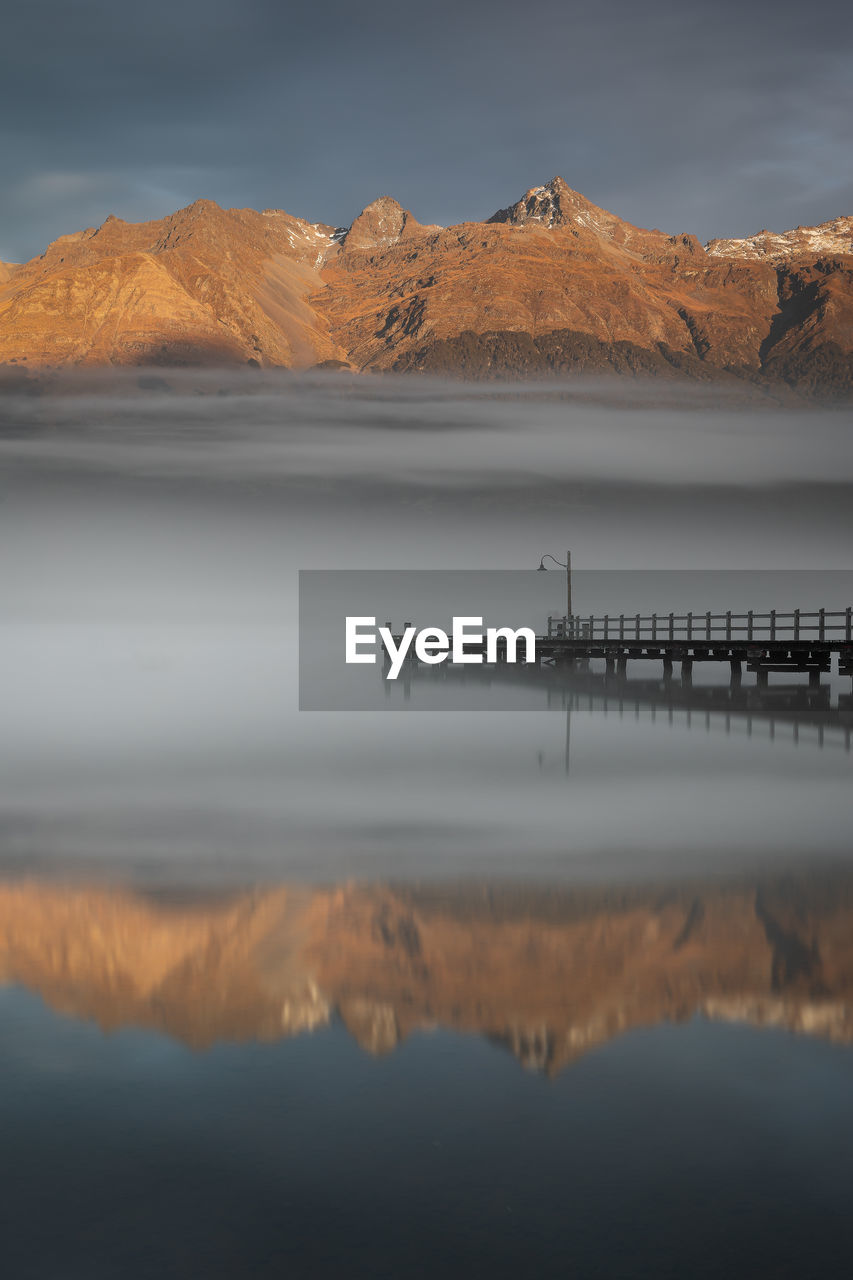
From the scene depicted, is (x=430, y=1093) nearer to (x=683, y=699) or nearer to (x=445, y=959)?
(x=445, y=959)

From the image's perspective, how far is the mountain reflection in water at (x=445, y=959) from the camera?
41.1 ft

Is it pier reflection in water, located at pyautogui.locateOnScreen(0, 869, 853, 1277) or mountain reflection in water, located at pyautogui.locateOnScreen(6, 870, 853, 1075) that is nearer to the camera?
pier reflection in water, located at pyautogui.locateOnScreen(0, 869, 853, 1277)

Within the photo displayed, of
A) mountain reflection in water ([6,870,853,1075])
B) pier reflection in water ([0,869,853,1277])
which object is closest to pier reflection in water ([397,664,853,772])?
mountain reflection in water ([6,870,853,1075])

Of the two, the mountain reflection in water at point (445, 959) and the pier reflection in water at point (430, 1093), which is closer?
the pier reflection in water at point (430, 1093)

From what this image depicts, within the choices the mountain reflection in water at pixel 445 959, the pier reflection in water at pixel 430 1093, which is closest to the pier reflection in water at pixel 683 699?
the mountain reflection in water at pixel 445 959

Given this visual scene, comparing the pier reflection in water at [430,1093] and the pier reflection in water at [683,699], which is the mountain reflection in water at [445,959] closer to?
the pier reflection in water at [430,1093]

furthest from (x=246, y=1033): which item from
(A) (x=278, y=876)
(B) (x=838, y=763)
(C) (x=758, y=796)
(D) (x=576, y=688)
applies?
(D) (x=576, y=688)

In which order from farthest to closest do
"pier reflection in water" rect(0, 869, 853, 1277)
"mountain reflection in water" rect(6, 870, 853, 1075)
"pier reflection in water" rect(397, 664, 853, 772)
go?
1. "pier reflection in water" rect(397, 664, 853, 772)
2. "mountain reflection in water" rect(6, 870, 853, 1075)
3. "pier reflection in water" rect(0, 869, 853, 1277)

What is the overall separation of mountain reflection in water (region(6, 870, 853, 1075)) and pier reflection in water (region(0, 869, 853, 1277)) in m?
0.06

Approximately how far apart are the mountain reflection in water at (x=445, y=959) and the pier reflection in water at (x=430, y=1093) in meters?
0.06

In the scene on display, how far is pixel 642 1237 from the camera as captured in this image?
7.90m

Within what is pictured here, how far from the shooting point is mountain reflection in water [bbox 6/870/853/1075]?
12.5 meters

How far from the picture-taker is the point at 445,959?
49.1 ft

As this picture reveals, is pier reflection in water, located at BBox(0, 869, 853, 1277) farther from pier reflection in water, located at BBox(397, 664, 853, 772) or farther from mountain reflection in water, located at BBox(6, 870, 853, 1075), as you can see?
pier reflection in water, located at BBox(397, 664, 853, 772)
